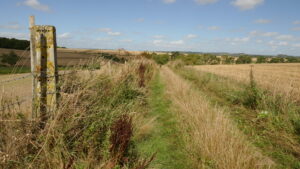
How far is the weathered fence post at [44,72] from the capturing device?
3.26 meters

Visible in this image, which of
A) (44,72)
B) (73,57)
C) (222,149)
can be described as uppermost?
(73,57)

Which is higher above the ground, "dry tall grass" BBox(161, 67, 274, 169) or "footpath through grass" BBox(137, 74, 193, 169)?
"dry tall grass" BBox(161, 67, 274, 169)

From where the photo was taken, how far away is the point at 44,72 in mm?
3312

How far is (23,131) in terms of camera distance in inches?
119

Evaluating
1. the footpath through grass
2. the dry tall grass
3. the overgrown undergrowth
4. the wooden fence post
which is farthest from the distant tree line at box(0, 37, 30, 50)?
the dry tall grass

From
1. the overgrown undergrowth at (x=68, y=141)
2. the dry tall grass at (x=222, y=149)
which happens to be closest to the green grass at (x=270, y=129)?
the dry tall grass at (x=222, y=149)

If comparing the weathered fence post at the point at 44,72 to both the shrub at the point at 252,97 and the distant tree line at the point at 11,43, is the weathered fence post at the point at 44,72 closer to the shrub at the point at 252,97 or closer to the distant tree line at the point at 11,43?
the shrub at the point at 252,97

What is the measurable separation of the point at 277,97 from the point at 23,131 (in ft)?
22.9

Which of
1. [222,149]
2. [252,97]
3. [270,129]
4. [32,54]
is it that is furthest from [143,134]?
[252,97]

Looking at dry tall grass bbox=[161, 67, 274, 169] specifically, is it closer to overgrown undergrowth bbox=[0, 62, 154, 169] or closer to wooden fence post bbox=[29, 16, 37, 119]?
overgrown undergrowth bbox=[0, 62, 154, 169]

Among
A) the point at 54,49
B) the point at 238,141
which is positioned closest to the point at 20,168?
the point at 54,49

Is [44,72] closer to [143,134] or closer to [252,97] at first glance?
[143,134]

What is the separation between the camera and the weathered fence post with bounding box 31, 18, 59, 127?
3.26 m

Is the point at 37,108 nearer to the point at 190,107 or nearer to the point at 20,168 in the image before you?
the point at 20,168
